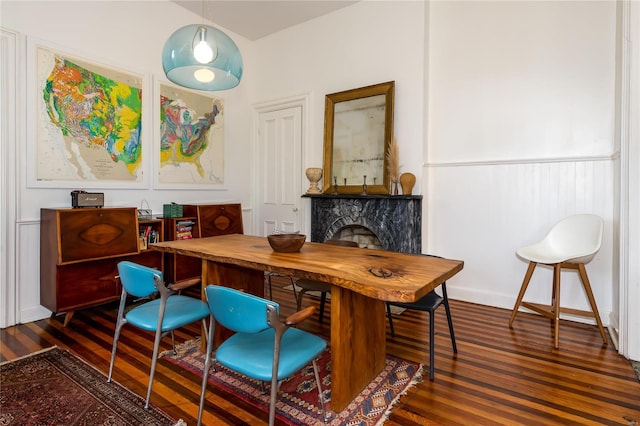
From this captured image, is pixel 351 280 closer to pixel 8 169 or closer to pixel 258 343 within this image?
pixel 258 343

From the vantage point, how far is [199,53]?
221cm

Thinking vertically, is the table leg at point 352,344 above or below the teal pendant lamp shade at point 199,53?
below

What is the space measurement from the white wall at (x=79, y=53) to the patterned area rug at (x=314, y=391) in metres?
1.89

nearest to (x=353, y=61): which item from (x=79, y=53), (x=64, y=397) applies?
(x=79, y=53)

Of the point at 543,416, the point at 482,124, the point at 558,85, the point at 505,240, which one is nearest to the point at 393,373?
the point at 543,416

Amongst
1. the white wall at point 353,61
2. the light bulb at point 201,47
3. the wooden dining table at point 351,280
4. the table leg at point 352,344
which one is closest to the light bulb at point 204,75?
the light bulb at point 201,47

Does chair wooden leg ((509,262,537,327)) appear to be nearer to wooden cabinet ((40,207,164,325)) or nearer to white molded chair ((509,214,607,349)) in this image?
white molded chair ((509,214,607,349))

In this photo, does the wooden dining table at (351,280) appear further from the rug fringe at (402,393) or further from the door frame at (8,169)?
the door frame at (8,169)

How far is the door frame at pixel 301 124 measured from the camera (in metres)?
4.85

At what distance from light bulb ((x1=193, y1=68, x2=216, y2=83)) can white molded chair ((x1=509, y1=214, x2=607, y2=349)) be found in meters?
2.90

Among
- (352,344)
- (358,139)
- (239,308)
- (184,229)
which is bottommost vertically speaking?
(352,344)

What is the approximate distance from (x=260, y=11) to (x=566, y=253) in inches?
175

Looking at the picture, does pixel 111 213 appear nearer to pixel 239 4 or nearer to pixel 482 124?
pixel 239 4

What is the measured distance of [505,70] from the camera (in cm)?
351
